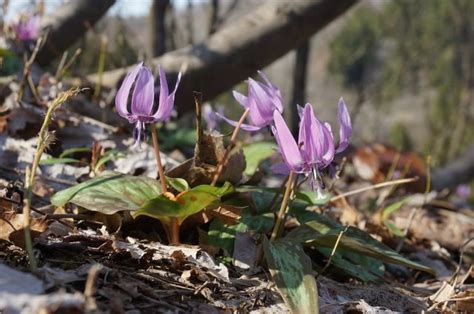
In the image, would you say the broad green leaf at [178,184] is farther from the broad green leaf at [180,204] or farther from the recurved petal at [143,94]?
the recurved petal at [143,94]

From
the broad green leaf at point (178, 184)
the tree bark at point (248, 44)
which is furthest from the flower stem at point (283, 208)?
the tree bark at point (248, 44)

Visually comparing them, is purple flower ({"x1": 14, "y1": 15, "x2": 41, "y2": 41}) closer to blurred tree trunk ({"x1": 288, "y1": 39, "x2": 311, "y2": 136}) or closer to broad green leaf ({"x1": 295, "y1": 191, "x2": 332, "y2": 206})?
broad green leaf ({"x1": 295, "y1": 191, "x2": 332, "y2": 206})

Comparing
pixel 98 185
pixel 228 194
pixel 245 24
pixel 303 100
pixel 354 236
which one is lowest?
pixel 303 100

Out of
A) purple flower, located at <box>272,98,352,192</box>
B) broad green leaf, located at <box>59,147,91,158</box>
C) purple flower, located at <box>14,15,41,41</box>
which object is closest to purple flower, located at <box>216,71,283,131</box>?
purple flower, located at <box>272,98,352,192</box>

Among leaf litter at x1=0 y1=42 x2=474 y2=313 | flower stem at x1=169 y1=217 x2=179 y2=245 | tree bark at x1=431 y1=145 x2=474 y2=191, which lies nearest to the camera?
leaf litter at x1=0 y1=42 x2=474 y2=313

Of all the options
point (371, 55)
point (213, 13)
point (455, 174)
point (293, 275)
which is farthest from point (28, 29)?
point (371, 55)

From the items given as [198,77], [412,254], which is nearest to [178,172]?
[412,254]

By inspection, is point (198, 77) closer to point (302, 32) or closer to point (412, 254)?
point (302, 32)

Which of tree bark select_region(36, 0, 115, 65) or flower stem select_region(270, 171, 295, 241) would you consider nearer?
flower stem select_region(270, 171, 295, 241)
